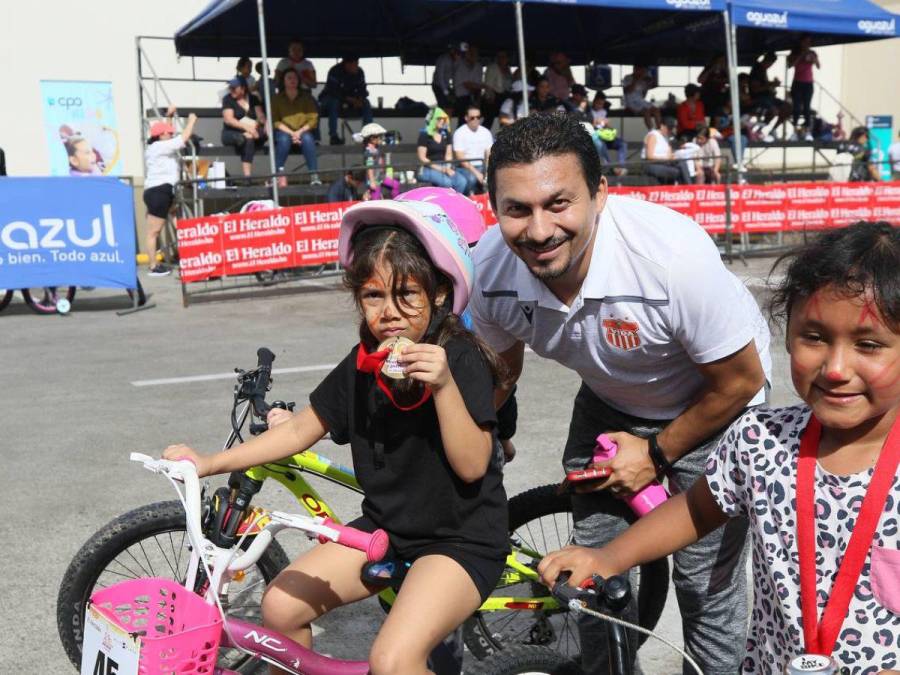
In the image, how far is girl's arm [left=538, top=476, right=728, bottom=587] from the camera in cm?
214

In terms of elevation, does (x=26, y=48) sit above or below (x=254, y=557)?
above

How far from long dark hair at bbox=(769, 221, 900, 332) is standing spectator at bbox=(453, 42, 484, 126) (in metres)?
16.3

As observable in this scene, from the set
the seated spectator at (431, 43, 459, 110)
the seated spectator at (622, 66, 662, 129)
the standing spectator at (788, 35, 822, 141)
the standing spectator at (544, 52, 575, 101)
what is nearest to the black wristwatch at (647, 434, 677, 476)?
the seated spectator at (431, 43, 459, 110)

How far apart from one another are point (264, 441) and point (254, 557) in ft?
2.19

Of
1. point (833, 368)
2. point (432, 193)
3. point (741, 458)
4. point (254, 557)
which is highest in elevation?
point (432, 193)

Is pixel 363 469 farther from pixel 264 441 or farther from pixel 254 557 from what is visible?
pixel 254 557

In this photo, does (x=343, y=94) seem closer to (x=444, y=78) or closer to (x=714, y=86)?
(x=444, y=78)

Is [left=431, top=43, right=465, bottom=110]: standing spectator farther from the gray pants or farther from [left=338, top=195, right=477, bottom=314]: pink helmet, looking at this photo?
[left=338, top=195, right=477, bottom=314]: pink helmet

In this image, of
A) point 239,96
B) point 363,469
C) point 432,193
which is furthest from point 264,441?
point 239,96

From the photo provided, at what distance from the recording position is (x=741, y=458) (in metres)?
2.09

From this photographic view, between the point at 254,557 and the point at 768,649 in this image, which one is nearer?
the point at 768,649

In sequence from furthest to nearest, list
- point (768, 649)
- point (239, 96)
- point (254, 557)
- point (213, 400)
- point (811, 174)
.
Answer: point (811, 174)
point (239, 96)
point (213, 400)
point (254, 557)
point (768, 649)

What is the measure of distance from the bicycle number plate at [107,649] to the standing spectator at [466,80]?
53.4ft

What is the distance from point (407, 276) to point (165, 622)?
1029 millimetres
